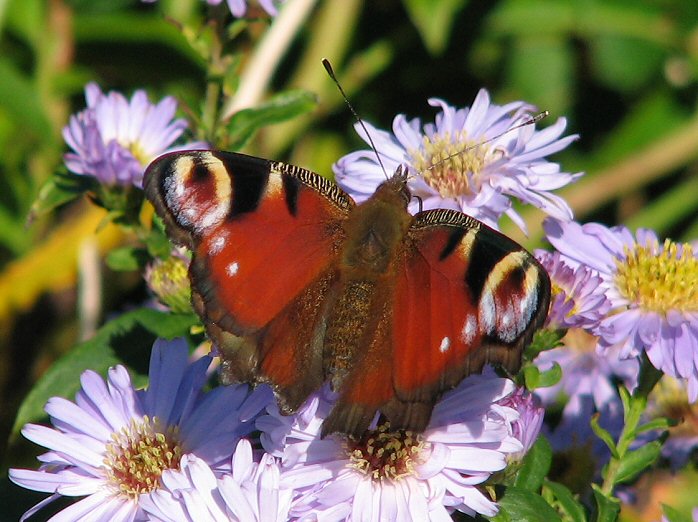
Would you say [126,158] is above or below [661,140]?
above

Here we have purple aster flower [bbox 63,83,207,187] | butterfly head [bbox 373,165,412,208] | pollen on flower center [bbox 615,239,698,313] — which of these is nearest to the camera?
butterfly head [bbox 373,165,412,208]

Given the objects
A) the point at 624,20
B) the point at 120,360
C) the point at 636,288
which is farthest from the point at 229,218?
the point at 624,20

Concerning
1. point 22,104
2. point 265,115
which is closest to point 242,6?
point 265,115

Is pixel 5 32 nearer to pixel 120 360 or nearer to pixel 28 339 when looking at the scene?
pixel 28 339

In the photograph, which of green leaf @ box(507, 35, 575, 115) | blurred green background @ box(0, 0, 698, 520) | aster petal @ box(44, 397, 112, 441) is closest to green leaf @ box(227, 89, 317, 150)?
aster petal @ box(44, 397, 112, 441)

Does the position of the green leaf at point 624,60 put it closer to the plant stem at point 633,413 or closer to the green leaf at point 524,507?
the plant stem at point 633,413

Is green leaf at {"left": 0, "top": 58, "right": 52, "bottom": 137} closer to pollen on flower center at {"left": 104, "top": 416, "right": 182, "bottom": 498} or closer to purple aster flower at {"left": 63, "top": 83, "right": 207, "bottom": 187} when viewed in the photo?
purple aster flower at {"left": 63, "top": 83, "right": 207, "bottom": 187}
